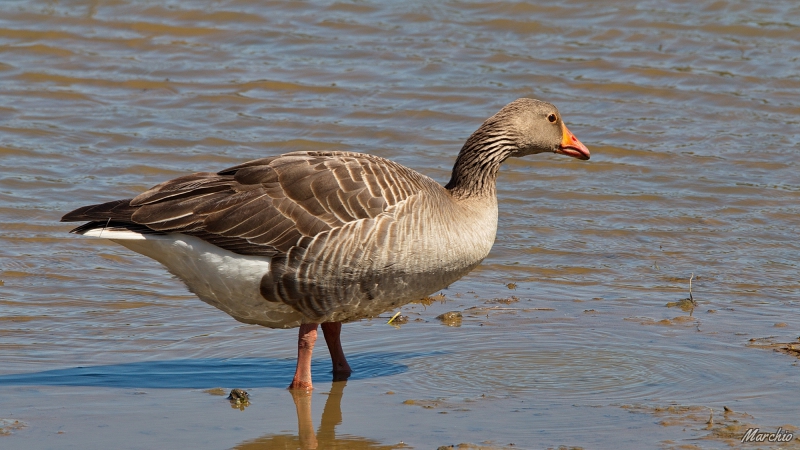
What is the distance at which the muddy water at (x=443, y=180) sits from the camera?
6.63m

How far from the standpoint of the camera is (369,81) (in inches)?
571

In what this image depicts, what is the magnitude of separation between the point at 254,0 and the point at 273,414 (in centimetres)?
1181

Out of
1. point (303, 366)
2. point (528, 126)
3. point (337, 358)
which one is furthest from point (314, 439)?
point (528, 126)

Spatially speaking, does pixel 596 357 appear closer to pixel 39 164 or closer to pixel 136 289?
pixel 136 289

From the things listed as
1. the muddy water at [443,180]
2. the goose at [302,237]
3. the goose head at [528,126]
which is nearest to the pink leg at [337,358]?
the goose at [302,237]

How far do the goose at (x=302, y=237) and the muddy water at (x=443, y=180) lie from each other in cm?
56

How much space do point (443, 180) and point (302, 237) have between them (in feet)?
16.3

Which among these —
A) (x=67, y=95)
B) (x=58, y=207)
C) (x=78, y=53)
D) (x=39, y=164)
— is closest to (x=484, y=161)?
(x=58, y=207)

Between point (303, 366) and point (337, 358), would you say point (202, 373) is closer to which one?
point (303, 366)

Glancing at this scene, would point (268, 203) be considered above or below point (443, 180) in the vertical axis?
above

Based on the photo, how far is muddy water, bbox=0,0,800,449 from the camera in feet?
21.8

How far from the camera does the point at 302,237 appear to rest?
6992 millimetres

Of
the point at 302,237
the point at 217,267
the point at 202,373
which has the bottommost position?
the point at 202,373

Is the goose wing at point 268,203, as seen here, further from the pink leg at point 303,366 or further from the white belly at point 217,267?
the pink leg at point 303,366
